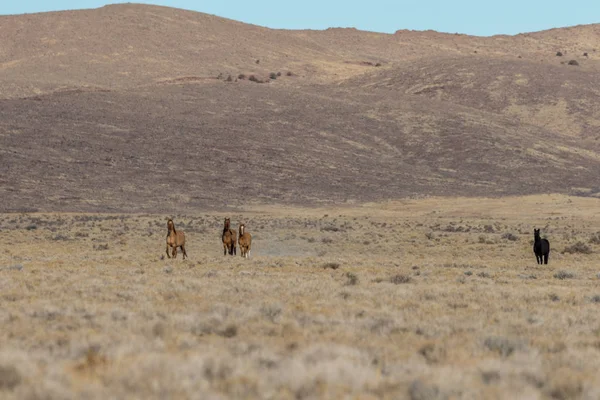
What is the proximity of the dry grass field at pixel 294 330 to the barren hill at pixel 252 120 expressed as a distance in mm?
48986

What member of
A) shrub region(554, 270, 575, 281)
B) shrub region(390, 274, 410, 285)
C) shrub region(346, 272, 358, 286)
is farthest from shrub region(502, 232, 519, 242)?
shrub region(346, 272, 358, 286)

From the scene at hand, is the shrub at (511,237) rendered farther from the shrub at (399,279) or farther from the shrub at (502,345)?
the shrub at (502,345)

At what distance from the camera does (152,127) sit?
94438 millimetres

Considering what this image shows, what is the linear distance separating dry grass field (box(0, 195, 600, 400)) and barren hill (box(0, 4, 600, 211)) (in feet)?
161

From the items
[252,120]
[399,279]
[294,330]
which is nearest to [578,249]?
[399,279]

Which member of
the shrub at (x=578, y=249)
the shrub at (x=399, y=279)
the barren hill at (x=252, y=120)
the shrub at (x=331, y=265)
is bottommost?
the shrub at (x=578, y=249)

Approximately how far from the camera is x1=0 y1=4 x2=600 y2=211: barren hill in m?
78.9

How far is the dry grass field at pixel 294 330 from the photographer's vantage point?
24.4 feet

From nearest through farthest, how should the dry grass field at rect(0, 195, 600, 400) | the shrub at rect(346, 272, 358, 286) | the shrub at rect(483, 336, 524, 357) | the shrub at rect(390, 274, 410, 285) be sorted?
the dry grass field at rect(0, 195, 600, 400), the shrub at rect(483, 336, 524, 357), the shrub at rect(346, 272, 358, 286), the shrub at rect(390, 274, 410, 285)

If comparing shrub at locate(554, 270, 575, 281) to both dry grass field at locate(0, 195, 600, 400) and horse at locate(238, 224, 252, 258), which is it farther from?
horse at locate(238, 224, 252, 258)

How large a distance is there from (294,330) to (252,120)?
9072 cm

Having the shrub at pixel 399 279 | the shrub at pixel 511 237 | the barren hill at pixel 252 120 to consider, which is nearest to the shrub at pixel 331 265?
the shrub at pixel 399 279

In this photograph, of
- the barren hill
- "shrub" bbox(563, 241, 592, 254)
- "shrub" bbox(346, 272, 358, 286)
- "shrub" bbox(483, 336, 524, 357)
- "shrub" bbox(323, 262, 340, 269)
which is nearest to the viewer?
"shrub" bbox(483, 336, 524, 357)

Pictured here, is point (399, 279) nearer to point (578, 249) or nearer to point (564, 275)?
point (564, 275)
